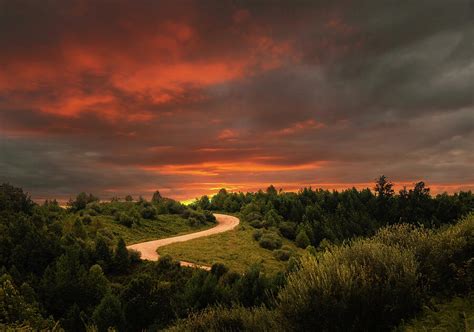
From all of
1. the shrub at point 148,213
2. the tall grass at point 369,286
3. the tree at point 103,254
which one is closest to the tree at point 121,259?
the tree at point 103,254

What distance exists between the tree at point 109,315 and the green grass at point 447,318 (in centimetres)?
2222

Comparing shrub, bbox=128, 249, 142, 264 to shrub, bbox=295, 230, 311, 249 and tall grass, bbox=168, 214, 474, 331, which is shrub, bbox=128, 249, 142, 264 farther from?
shrub, bbox=295, 230, 311, 249

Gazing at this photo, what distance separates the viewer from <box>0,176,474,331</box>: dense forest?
34.8 ft

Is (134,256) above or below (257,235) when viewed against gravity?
above

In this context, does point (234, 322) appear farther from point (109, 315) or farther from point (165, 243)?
point (165, 243)

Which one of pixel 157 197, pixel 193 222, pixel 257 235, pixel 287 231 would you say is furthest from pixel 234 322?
pixel 157 197

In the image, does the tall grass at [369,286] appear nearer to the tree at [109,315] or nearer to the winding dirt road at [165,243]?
the tree at [109,315]

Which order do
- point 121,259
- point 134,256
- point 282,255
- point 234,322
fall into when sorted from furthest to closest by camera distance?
point 282,255 < point 134,256 < point 121,259 < point 234,322

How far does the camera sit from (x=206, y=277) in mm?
34906

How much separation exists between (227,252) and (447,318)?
50.2m

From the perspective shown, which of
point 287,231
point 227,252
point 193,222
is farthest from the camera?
point 287,231

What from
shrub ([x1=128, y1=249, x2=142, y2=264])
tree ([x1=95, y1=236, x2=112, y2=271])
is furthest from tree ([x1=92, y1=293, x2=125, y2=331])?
shrub ([x1=128, y1=249, x2=142, y2=264])

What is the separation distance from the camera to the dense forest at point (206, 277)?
10.6 m

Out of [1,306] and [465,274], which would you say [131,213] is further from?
[465,274]
